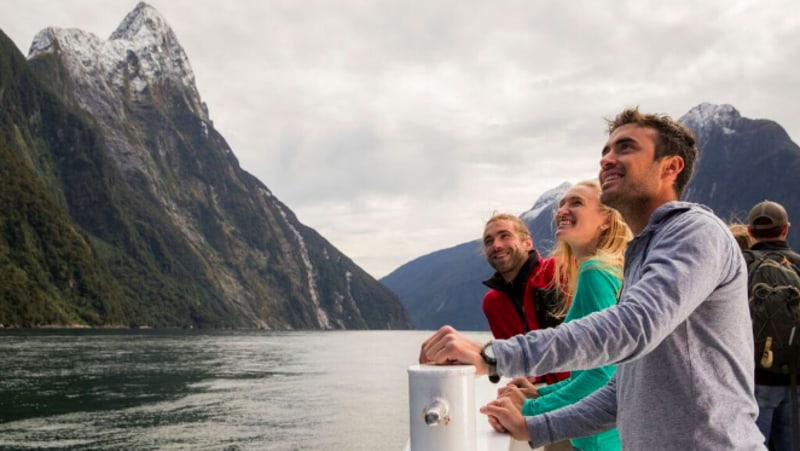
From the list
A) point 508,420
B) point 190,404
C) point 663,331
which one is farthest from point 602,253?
point 190,404

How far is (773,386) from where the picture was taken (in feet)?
15.3

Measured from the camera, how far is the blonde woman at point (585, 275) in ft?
9.95

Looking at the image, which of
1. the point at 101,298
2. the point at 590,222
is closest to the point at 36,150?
the point at 101,298

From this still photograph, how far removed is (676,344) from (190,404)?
153ft

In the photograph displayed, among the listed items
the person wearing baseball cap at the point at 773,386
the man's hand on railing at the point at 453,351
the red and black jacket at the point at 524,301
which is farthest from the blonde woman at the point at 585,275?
the person wearing baseball cap at the point at 773,386

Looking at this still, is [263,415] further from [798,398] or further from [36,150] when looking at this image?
[36,150]

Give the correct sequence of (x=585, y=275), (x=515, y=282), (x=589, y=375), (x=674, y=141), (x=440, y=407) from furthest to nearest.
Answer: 1. (x=515, y=282)
2. (x=585, y=275)
3. (x=589, y=375)
4. (x=674, y=141)
5. (x=440, y=407)

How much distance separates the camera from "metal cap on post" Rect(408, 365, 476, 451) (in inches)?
69.4

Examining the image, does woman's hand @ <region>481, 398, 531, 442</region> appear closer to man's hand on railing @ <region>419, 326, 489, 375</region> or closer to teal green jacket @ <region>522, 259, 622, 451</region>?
teal green jacket @ <region>522, 259, 622, 451</region>

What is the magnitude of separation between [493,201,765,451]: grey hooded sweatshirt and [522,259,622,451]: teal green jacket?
0.85 metres

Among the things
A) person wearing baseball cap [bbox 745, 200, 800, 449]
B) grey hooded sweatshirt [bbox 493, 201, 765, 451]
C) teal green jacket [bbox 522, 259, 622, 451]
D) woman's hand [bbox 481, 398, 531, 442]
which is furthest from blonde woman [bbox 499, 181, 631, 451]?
person wearing baseball cap [bbox 745, 200, 800, 449]

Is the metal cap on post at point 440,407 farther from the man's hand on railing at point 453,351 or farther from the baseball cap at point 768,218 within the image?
the baseball cap at point 768,218

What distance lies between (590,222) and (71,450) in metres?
31.0

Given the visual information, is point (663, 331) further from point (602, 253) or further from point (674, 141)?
point (602, 253)
